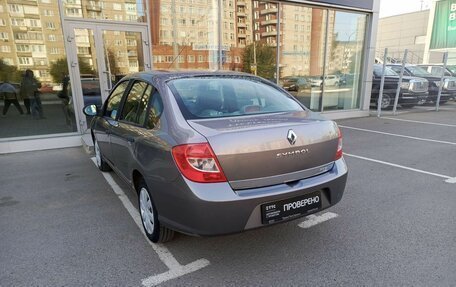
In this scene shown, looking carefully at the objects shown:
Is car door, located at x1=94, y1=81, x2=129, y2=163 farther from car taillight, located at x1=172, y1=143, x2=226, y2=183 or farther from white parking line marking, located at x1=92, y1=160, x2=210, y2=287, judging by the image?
car taillight, located at x1=172, y1=143, x2=226, y2=183

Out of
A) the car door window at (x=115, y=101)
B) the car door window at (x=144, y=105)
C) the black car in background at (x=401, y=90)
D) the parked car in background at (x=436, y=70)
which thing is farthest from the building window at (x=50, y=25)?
the parked car in background at (x=436, y=70)

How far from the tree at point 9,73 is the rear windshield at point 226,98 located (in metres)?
5.13

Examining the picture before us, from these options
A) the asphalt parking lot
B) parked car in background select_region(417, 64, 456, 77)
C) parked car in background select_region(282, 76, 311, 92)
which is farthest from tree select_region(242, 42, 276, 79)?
parked car in background select_region(417, 64, 456, 77)

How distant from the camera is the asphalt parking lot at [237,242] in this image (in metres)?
2.39

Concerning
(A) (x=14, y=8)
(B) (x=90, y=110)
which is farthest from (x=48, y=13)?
(B) (x=90, y=110)

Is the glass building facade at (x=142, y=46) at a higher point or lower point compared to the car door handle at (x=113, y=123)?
higher

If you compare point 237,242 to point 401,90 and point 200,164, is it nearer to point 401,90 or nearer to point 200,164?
point 200,164

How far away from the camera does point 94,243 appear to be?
9.43ft

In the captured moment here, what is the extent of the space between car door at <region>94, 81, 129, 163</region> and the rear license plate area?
215 centimetres

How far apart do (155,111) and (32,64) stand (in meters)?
5.18

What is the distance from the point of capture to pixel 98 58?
6.70 metres

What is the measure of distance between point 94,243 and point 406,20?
5353cm

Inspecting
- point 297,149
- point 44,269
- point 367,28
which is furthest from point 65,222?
point 367,28

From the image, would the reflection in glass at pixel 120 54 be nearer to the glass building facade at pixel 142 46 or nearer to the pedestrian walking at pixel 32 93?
the glass building facade at pixel 142 46
